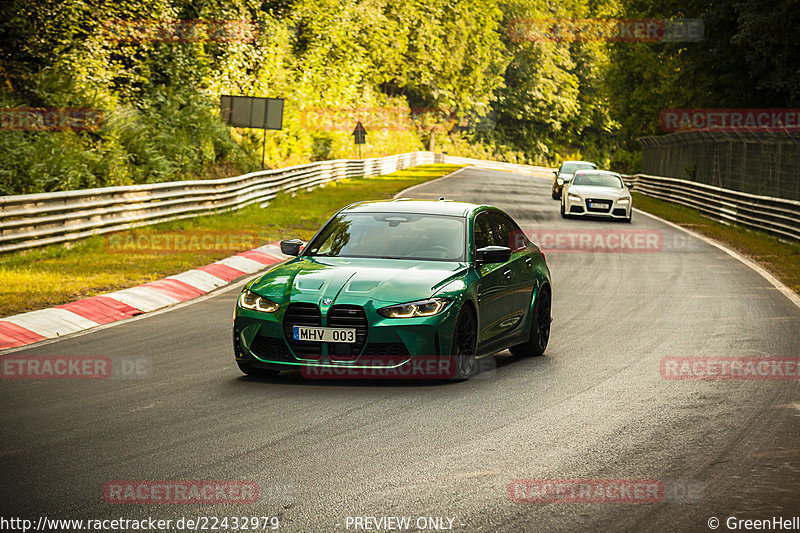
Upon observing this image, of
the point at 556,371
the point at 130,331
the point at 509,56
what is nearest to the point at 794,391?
the point at 556,371

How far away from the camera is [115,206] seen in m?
20.7

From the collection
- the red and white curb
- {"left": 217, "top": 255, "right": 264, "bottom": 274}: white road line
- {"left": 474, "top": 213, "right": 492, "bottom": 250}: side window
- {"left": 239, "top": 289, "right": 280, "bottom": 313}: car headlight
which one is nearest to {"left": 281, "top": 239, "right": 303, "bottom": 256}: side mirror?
{"left": 239, "top": 289, "right": 280, "bottom": 313}: car headlight

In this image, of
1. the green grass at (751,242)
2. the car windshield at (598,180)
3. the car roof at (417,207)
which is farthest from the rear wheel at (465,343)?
the car windshield at (598,180)

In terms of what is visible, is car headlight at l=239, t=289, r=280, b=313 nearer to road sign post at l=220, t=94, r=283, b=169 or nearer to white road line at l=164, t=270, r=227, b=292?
white road line at l=164, t=270, r=227, b=292

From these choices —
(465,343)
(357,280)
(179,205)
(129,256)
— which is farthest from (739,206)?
(357,280)

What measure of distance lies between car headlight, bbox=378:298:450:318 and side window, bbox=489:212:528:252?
6.07 ft

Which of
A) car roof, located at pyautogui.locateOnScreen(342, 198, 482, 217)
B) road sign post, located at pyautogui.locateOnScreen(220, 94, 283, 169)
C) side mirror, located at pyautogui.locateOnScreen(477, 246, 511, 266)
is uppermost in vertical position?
road sign post, located at pyautogui.locateOnScreen(220, 94, 283, 169)

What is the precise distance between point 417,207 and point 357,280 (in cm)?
171

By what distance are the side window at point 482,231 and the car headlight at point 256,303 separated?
6.95 feet

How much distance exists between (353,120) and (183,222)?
131 feet

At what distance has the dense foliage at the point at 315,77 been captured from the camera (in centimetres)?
2709

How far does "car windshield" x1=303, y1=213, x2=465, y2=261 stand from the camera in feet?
31.1

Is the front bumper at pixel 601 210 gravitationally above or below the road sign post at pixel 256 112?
below

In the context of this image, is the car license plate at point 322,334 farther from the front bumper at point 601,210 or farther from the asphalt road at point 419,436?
the front bumper at point 601,210
